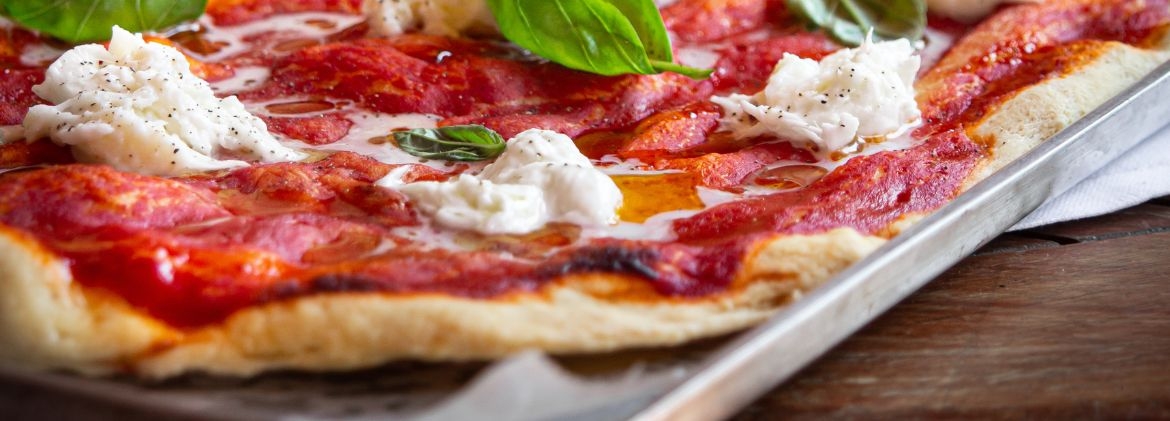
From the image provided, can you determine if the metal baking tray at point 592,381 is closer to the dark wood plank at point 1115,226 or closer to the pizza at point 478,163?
the pizza at point 478,163

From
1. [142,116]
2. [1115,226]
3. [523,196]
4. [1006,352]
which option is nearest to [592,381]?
[523,196]

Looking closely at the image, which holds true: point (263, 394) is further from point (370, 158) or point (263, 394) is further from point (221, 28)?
point (221, 28)

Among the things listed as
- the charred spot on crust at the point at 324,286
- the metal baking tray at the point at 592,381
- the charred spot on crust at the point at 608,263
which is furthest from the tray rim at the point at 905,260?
the charred spot on crust at the point at 324,286

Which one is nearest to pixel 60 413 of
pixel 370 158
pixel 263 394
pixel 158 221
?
pixel 263 394

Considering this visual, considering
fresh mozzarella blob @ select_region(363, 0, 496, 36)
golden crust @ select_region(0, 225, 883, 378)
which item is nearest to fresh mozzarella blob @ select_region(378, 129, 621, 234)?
golden crust @ select_region(0, 225, 883, 378)

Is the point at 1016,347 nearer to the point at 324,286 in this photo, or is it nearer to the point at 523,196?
the point at 523,196

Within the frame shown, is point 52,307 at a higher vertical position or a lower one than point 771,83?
lower
